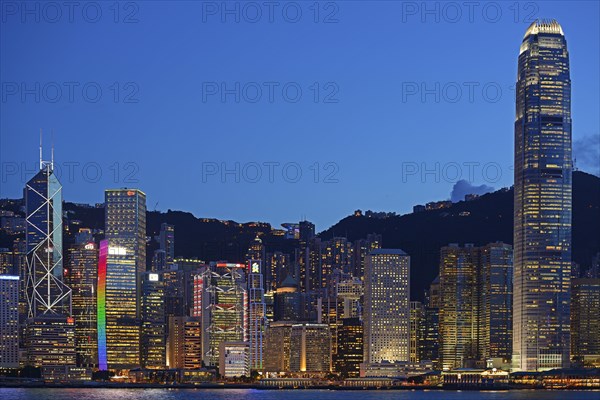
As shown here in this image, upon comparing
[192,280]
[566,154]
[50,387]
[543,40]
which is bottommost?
[50,387]

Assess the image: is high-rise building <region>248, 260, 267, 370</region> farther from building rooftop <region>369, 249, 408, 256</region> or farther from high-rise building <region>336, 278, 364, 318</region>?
building rooftop <region>369, 249, 408, 256</region>

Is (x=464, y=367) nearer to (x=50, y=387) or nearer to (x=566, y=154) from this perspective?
(x=566, y=154)

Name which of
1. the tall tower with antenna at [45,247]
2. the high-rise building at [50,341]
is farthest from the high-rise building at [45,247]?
the high-rise building at [50,341]

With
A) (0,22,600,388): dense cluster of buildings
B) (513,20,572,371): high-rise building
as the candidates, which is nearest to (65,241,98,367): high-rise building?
(0,22,600,388): dense cluster of buildings

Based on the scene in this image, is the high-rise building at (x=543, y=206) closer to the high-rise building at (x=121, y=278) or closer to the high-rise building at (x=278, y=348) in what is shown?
the high-rise building at (x=278, y=348)

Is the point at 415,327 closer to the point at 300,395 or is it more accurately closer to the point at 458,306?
the point at 458,306

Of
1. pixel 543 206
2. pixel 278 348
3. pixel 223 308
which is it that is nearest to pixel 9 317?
pixel 223 308

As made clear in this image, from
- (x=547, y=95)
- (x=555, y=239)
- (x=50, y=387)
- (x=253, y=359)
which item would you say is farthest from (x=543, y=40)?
(x=50, y=387)
